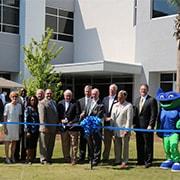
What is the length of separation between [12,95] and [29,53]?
14.8 meters

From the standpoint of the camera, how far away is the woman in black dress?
1061 cm

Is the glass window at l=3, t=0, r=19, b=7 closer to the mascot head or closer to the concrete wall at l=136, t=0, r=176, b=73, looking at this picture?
the concrete wall at l=136, t=0, r=176, b=73

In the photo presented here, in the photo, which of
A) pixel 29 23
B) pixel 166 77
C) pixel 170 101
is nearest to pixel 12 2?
pixel 29 23

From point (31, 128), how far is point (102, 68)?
1572cm

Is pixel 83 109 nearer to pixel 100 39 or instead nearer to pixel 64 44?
pixel 100 39

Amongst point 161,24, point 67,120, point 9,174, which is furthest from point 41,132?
point 161,24

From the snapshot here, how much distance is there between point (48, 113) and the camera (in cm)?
1055

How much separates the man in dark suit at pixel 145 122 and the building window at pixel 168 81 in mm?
16457

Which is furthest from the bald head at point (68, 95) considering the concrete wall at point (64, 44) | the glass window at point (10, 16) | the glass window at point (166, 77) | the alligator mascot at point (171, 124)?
the concrete wall at point (64, 44)

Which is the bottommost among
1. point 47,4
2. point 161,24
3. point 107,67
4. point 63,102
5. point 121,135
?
point 121,135

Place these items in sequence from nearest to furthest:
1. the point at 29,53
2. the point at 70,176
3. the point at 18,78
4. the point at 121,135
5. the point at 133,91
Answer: the point at 70,176 → the point at 121,135 → the point at 29,53 → the point at 133,91 → the point at 18,78

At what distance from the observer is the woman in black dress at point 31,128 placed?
1061cm

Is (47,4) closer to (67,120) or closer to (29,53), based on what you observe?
(29,53)

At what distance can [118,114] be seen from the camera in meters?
10.3
